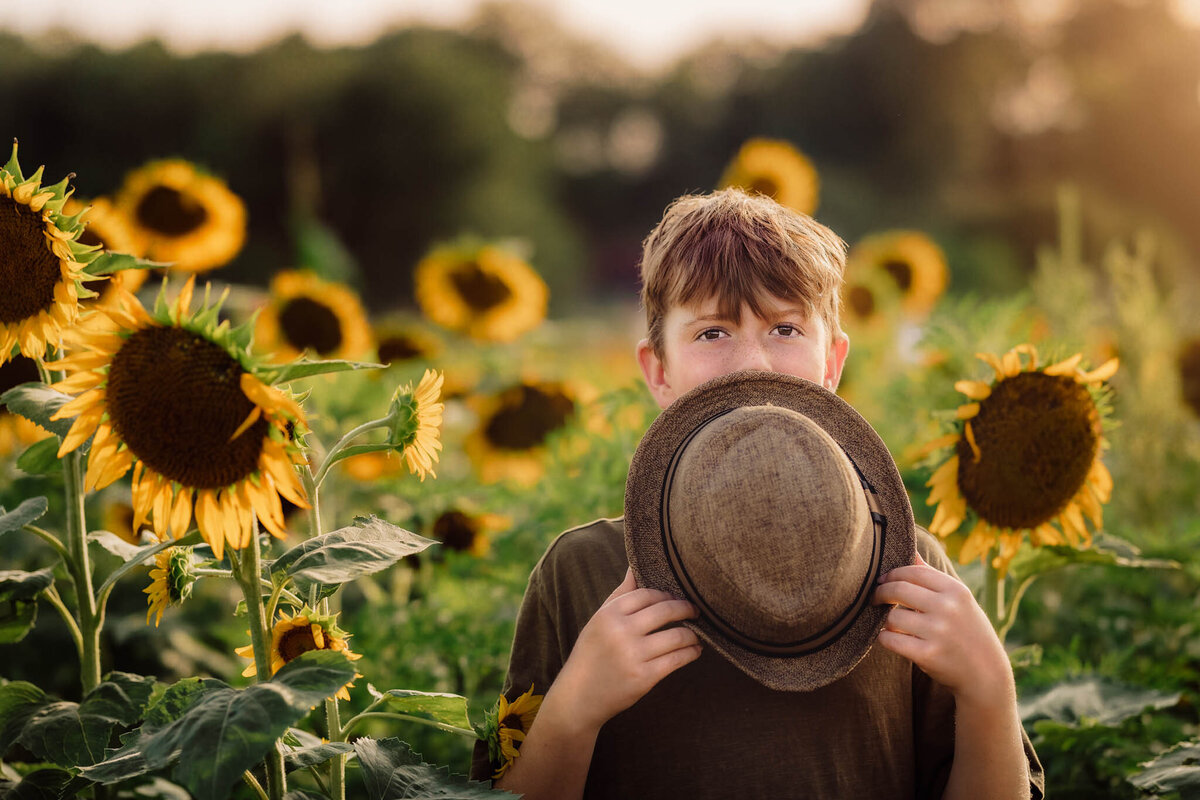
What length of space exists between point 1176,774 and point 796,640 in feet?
2.31

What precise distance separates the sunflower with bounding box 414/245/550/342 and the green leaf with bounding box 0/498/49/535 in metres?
2.93

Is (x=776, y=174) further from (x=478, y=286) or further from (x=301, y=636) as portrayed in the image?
(x=301, y=636)

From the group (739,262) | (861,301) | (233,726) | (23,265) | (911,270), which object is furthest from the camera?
(911,270)

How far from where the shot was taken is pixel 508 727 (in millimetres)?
1615

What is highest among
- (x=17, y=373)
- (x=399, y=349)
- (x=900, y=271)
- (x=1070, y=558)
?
(x=900, y=271)

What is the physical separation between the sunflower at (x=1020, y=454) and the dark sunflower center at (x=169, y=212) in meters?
3.21

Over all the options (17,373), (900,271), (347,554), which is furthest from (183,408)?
(900,271)

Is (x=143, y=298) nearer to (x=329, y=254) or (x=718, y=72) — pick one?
(x=329, y=254)

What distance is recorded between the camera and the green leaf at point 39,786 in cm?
161

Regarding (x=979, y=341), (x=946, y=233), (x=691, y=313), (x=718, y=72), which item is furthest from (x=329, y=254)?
(x=718, y=72)

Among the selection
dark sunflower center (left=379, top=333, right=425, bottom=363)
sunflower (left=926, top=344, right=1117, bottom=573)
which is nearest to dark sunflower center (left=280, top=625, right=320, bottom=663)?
sunflower (left=926, top=344, right=1117, bottom=573)

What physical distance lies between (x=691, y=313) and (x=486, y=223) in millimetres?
21739

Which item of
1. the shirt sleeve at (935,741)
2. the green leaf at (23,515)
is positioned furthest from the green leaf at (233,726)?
the shirt sleeve at (935,741)

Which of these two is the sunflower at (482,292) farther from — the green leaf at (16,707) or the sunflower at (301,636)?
the sunflower at (301,636)
